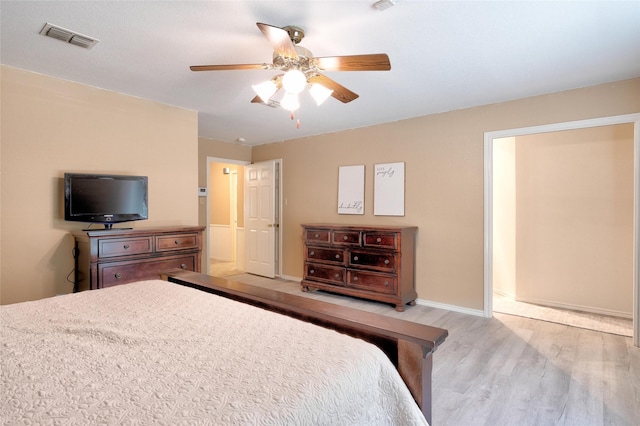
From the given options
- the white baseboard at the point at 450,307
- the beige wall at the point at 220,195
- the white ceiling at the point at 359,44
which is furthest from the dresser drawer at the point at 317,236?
the beige wall at the point at 220,195

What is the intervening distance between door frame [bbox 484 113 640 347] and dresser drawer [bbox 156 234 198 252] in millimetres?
3230

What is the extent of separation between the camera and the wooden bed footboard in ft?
3.84

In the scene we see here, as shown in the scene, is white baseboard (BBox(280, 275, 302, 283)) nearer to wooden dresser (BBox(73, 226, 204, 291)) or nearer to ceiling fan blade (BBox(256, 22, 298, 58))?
wooden dresser (BBox(73, 226, 204, 291))

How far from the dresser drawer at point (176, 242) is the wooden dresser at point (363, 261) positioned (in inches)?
68.1

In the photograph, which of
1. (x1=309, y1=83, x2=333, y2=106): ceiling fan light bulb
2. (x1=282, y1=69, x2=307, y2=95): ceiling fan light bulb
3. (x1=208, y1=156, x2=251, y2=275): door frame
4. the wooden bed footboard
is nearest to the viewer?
the wooden bed footboard

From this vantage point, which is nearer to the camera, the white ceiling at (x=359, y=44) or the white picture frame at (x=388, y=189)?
the white ceiling at (x=359, y=44)

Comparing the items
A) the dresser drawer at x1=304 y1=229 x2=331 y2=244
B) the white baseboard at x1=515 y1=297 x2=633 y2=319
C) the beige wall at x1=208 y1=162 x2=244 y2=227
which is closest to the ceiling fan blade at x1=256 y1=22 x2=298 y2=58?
the dresser drawer at x1=304 y1=229 x2=331 y2=244

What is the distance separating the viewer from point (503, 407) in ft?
6.75

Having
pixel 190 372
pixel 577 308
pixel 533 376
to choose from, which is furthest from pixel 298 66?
pixel 577 308

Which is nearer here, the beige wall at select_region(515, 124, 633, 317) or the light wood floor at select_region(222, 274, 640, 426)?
the light wood floor at select_region(222, 274, 640, 426)

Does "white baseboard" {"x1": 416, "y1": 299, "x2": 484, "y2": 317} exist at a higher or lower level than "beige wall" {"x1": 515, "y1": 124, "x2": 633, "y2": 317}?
lower

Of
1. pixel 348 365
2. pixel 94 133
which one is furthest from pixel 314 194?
pixel 348 365

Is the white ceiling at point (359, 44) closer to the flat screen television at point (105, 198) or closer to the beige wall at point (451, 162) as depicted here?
the beige wall at point (451, 162)

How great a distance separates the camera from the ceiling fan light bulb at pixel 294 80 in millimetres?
2107
